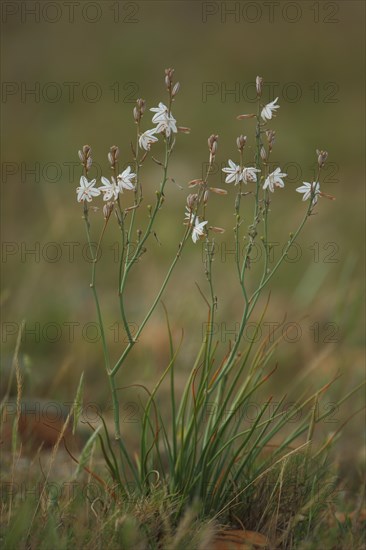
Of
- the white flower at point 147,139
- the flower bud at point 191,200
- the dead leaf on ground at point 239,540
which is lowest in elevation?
the dead leaf on ground at point 239,540

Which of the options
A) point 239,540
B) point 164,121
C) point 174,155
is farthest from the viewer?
point 174,155

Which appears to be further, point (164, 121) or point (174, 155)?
point (174, 155)

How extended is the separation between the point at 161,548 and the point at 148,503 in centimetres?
12

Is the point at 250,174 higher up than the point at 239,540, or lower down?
higher up

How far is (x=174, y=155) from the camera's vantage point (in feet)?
33.0

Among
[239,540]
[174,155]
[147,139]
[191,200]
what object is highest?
[147,139]

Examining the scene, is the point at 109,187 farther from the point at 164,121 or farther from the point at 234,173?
the point at 234,173

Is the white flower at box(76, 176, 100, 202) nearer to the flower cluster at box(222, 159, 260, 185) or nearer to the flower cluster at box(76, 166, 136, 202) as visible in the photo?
the flower cluster at box(76, 166, 136, 202)

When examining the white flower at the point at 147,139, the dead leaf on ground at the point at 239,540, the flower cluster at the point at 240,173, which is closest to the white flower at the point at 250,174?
the flower cluster at the point at 240,173

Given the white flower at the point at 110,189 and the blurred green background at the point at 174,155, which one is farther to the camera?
the blurred green background at the point at 174,155

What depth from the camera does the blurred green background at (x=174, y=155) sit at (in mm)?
4867

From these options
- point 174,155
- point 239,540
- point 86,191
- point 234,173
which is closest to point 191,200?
point 234,173

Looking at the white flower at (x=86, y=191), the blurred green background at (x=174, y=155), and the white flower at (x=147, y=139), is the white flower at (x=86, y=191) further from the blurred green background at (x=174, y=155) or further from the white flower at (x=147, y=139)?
the blurred green background at (x=174, y=155)

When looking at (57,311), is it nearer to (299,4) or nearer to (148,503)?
(148,503)
